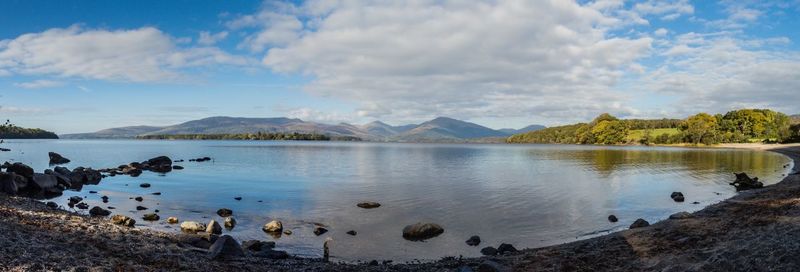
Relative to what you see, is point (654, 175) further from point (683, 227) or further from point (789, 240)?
point (789, 240)

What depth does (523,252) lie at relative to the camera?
2452 centimetres

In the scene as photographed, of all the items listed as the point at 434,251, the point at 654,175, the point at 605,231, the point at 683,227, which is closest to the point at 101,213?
the point at 434,251

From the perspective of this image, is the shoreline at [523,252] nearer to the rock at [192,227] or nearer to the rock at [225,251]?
the rock at [225,251]

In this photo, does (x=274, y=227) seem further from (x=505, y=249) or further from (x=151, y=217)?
(x=505, y=249)

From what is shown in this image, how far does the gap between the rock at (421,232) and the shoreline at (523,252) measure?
7746 mm

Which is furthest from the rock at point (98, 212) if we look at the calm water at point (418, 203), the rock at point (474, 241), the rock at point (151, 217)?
the rock at point (474, 241)

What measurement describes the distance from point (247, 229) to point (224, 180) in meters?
38.0

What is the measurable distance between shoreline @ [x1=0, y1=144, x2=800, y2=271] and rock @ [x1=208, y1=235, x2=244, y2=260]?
0.57 m

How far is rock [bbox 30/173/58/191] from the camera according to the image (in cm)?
4950

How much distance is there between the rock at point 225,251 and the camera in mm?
21141

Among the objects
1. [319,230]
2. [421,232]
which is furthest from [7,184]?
[421,232]

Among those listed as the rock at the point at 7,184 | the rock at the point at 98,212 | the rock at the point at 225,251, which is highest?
the rock at the point at 7,184

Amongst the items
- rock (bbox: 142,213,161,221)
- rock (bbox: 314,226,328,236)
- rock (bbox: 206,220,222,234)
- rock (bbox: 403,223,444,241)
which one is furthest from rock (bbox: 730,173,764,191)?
rock (bbox: 142,213,161,221)

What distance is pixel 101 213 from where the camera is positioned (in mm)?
37219
